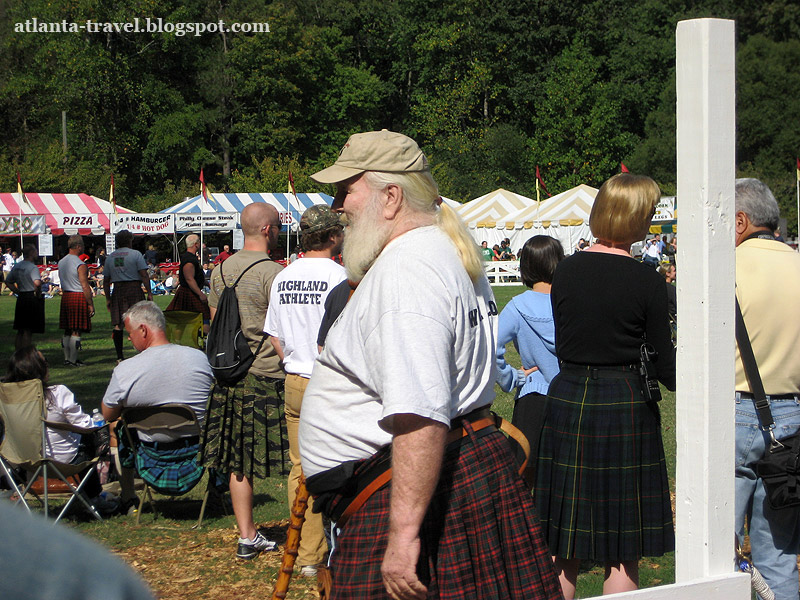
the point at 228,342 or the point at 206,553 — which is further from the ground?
the point at 228,342

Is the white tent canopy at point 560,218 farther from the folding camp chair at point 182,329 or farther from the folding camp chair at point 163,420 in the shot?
the folding camp chair at point 163,420

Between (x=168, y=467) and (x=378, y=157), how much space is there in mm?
4117

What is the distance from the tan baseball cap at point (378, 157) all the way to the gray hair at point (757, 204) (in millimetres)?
1836

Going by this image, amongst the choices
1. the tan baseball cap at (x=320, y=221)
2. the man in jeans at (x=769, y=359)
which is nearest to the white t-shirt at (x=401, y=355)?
the man in jeans at (x=769, y=359)

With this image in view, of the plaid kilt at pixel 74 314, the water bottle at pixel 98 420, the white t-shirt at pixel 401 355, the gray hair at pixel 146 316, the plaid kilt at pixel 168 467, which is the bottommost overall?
the plaid kilt at pixel 168 467

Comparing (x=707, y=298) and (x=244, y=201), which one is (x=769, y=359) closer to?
(x=707, y=298)

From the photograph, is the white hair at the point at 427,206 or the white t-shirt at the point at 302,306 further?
the white t-shirt at the point at 302,306

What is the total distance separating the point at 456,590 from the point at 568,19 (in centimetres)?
6027

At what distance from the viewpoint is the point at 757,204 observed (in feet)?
12.3

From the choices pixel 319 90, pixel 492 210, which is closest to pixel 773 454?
pixel 492 210

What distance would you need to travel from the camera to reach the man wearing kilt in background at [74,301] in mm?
13227

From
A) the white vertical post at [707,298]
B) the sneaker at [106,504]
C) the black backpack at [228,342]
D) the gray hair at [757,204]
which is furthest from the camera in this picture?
the sneaker at [106,504]

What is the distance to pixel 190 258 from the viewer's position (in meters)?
13.1

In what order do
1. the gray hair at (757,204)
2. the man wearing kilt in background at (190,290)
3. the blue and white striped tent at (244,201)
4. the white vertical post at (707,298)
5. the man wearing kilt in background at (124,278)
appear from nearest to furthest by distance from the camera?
the white vertical post at (707,298), the gray hair at (757,204), the man wearing kilt in background at (190,290), the man wearing kilt in background at (124,278), the blue and white striped tent at (244,201)
